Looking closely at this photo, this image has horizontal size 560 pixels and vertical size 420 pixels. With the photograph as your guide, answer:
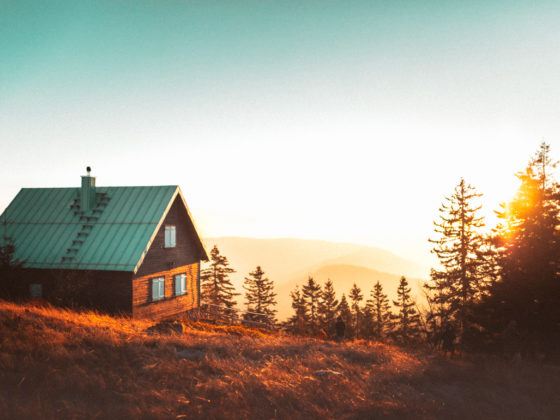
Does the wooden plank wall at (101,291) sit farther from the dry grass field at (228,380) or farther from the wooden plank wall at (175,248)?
the dry grass field at (228,380)

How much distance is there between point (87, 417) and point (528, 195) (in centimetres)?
2155

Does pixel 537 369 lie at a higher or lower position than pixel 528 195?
lower

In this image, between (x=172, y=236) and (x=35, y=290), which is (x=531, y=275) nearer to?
(x=172, y=236)

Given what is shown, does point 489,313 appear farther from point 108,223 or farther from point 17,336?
point 108,223

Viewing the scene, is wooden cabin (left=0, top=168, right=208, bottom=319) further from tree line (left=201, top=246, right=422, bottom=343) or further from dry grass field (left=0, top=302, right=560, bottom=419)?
tree line (left=201, top=246, right=422, bottom=343)

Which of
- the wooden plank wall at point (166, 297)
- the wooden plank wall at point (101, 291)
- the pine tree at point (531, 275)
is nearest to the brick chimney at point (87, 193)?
the wooden plank wall at point (101, 291)

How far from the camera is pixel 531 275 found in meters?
19.4

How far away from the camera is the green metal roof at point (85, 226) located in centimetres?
2366

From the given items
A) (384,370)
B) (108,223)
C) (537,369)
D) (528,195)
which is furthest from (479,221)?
(108,223)

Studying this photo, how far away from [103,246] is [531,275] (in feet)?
72.7

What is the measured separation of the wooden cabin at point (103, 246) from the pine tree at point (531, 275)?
18.3 meters

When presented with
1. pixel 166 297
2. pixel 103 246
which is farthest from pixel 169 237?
pixel 103 246

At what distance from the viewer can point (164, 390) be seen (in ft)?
32.8

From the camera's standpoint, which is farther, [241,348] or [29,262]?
[29,262]
